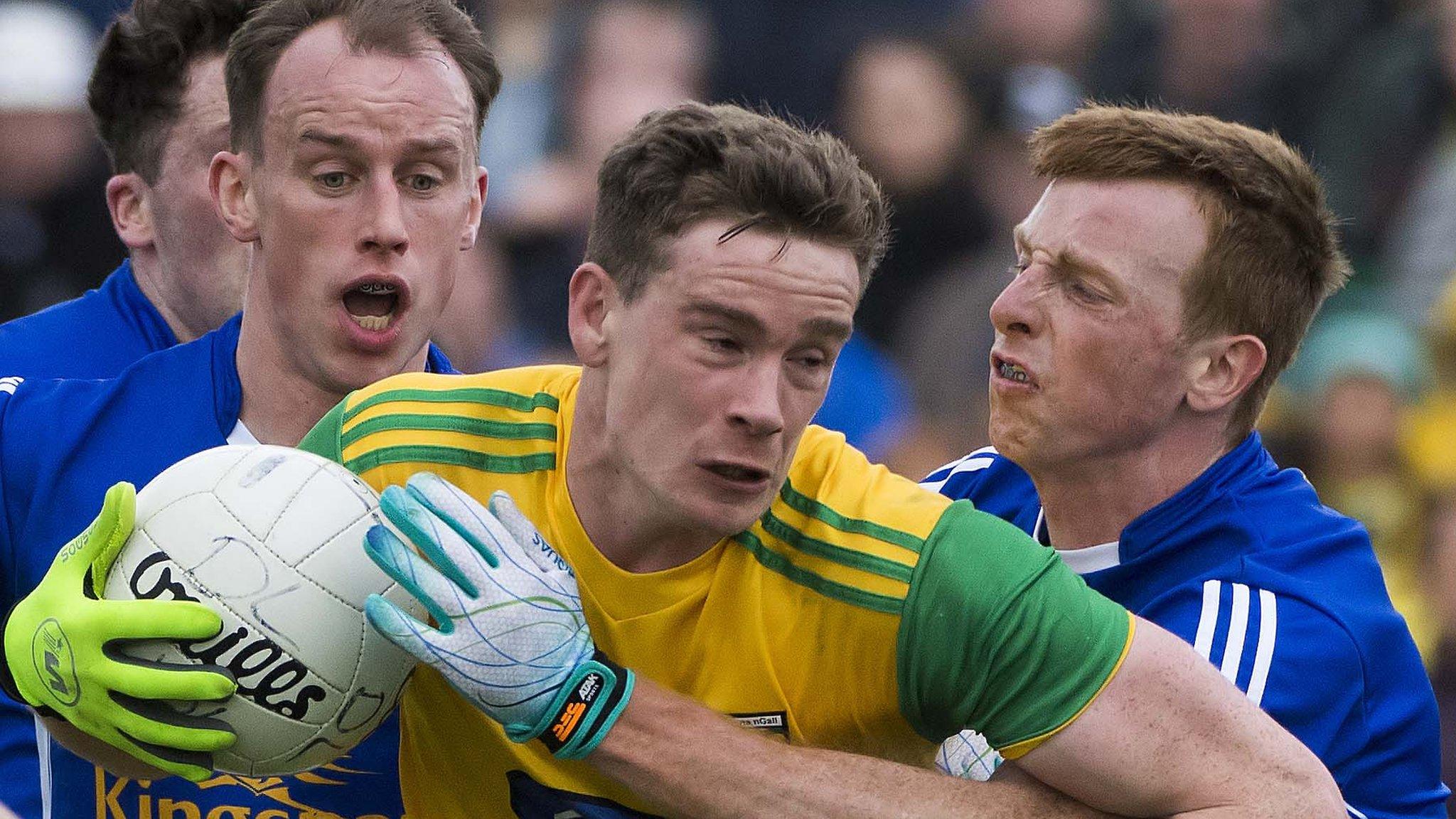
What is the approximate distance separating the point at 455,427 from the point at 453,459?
7 cm

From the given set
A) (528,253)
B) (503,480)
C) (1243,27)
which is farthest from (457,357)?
(503,480)

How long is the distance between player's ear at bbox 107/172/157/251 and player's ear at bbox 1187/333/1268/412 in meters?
2.69

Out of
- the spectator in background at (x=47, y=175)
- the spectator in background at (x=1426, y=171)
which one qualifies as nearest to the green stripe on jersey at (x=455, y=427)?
the spectator in background at (x=47, y=175)

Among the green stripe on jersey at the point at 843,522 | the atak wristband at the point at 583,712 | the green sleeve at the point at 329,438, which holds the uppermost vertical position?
the green sleeve at the point at 329,438

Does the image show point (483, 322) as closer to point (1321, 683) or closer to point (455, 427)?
point (455, 427)

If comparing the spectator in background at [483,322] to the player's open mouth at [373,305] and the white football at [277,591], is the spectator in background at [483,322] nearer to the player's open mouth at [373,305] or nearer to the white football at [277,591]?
the player's open mouth at [373,305]

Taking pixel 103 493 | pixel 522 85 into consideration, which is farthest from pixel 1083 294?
pixel 522 85

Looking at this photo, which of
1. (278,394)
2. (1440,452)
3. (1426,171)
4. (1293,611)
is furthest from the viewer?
(1426,171)

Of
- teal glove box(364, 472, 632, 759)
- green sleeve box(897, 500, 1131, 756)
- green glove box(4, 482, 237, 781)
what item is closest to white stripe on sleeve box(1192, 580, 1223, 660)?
green sleeve box(897, 500, 1131, 756)

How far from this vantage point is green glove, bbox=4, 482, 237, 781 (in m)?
3.21

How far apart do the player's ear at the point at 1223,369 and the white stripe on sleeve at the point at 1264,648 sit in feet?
2.08

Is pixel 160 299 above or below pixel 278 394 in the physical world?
above

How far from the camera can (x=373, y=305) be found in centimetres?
438

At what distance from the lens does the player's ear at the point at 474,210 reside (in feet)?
14.8
